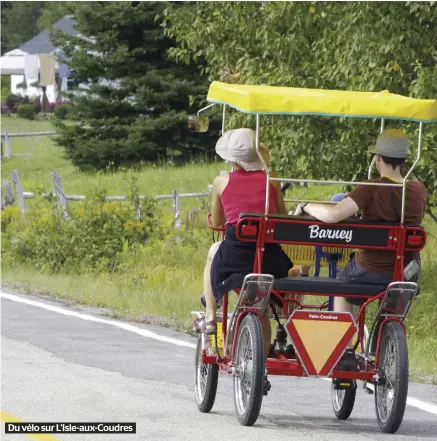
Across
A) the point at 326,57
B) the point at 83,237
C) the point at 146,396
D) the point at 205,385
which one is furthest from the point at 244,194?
the point at 83,237

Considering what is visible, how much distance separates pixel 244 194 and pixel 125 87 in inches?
1250

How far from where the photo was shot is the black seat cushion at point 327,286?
28.3 ft

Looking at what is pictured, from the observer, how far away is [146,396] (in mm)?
9555

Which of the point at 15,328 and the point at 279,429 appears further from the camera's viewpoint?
the point at 15,328

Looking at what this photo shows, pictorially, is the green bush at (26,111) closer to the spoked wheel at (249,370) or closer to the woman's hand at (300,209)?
the woman's hand at (300,209)

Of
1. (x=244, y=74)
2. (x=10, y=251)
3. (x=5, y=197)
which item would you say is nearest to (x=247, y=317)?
(x=244, y=74)

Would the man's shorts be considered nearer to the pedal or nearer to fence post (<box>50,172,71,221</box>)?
the pedal

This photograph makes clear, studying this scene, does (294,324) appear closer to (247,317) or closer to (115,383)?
(247,317)

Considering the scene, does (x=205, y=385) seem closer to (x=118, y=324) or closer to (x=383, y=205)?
(x=383, y=205)

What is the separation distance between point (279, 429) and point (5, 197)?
65.0 ft

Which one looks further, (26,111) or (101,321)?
(26,111)

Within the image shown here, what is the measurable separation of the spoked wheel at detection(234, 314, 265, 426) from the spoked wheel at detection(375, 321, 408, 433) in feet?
2.65

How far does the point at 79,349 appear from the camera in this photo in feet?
40.0

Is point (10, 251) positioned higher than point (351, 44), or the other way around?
point (351, 44)
